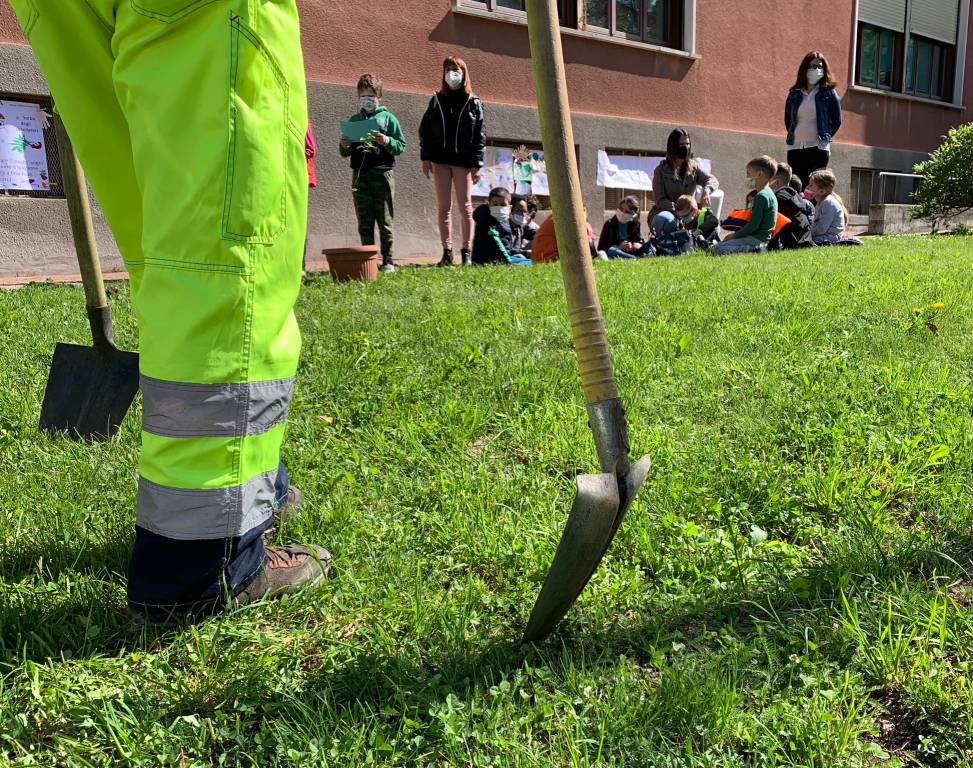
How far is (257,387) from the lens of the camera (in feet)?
5.06

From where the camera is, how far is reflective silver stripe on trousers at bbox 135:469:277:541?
4.93 feet

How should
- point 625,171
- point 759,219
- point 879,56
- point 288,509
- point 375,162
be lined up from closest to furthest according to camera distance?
point 288,509 < point 375,162 < point 759,219 < point 625,171 < point 879,56

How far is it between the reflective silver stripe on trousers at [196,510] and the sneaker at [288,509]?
47 centimetres

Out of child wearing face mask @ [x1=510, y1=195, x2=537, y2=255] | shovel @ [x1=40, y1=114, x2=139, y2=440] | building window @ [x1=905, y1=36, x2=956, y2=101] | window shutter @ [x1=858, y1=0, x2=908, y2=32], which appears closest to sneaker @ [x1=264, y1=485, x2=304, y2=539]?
shovel @ [x1=40, y1=114, x2=139, y2=440]

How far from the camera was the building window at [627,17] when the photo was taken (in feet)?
40.4

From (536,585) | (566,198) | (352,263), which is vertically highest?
(566,198)

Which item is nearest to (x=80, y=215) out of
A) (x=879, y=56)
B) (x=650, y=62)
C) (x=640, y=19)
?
(x=650, y=62)

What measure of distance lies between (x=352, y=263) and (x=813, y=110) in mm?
7436

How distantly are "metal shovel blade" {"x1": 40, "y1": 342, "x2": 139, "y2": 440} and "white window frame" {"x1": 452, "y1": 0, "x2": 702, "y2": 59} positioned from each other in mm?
9478

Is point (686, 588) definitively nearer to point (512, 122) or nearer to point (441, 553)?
point (441, 553)

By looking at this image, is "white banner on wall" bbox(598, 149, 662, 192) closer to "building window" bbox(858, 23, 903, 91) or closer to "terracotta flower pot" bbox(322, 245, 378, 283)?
"terracotta flower pot" bbox(322, 245, 378, 283)

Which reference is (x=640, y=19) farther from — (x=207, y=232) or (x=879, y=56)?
(x=207, y=232)

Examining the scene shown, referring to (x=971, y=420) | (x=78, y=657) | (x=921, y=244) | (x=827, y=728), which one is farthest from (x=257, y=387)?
(x=921, y=244)

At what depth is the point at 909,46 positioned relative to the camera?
19.5 metres
